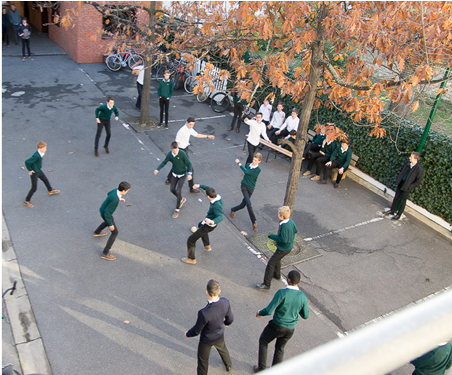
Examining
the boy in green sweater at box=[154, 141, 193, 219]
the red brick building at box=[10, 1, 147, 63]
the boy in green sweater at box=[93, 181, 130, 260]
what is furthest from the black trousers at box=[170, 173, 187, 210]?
the red brick building at box=[10, 1, 147, 63]

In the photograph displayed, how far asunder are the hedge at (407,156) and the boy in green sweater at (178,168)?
10.4 ft

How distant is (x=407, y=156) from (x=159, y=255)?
721cm

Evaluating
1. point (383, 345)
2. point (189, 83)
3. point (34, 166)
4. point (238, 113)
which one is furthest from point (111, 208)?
point (189, 83)

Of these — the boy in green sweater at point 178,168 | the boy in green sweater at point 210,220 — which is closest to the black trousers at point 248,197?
the boy in green sweater at point 178,168

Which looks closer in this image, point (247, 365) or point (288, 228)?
point (247, 365)

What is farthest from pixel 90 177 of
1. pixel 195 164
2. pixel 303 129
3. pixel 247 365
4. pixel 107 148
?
pixel 247 365

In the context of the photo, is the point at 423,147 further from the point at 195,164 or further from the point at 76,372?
the point at 76,372

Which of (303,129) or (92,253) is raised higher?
(303,129)

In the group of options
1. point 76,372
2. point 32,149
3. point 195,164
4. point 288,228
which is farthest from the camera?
point 195,164

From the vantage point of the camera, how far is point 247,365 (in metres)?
6.46

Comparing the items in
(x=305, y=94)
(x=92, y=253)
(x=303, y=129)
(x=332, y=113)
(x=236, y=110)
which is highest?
(x=305, y=94)

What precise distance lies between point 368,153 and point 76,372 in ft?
31.7

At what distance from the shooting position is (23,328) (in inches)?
259

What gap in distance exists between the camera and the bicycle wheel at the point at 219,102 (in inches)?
667
